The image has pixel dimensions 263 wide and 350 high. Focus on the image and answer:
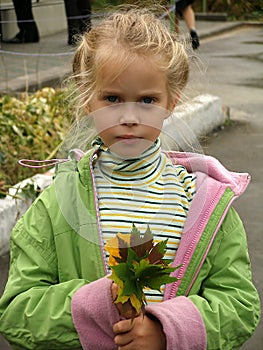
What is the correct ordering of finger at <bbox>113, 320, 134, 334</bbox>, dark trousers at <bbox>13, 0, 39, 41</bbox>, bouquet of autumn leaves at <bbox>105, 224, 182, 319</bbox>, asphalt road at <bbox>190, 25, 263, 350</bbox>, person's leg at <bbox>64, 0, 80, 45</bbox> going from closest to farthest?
bouquet of autumn leaves at <bbox>105, 224, 182, 319</bbox> < finger at <bbox>113, 320, 134, 334</bbox> < asphalt road at <bbox>190, 25, 263, 350</bbox> < person's leg at <bbox>64, 0, 80, 45</bbox> < dark trousers at <bbox>13, 0, 39, 41</bbox>

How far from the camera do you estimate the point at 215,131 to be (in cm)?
726

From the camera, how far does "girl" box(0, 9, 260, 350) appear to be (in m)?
1.93

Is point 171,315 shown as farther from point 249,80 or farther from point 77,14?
point 77,14

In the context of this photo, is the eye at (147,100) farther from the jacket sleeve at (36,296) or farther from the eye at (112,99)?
the jacket sleeve at (36,296)

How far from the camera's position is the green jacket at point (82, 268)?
1.98 metres

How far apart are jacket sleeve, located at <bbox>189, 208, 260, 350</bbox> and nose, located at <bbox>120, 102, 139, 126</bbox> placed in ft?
1.27

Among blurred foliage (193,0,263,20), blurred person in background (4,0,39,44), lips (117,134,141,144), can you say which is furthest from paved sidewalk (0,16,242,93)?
blurred foliage (193,0,263,20)

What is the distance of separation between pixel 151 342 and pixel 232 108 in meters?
6.55

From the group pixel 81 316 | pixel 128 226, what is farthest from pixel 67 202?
pixel 81 316

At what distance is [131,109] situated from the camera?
1909mm

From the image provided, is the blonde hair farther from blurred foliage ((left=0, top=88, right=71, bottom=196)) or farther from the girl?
blurred foliage ((left=0, top=88, right=71, bottom=196))

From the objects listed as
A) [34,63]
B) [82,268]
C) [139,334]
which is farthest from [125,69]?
[34,63]

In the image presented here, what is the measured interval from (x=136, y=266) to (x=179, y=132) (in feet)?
1.73

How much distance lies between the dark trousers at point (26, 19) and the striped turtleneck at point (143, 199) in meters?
9.75
